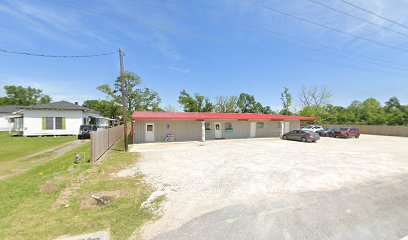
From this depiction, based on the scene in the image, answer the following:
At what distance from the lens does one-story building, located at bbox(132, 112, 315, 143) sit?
19.9m

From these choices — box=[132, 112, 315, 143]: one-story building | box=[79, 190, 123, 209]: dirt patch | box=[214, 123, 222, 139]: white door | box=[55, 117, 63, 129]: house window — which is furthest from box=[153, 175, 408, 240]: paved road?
box=[55, 117, 63, 129]: house window

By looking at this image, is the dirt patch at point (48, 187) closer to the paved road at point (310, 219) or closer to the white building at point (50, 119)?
the paved road at point (310, 219)

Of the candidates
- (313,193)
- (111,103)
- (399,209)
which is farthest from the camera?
(111,103)

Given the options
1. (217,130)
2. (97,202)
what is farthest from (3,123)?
(97,202)

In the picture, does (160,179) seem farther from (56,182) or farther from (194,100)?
(194,100)

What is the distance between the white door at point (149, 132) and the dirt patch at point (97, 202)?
14.1 metres

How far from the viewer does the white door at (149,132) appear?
65.8ft

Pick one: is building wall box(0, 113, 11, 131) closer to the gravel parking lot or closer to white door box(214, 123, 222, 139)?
white door box(214, 123, 222, 139)

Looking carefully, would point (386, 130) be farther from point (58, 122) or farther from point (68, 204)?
point (58, 122)

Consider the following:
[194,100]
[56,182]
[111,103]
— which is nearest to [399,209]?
[56,182]

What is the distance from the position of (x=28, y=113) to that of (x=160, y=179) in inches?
1021

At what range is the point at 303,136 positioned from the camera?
72.2 feet

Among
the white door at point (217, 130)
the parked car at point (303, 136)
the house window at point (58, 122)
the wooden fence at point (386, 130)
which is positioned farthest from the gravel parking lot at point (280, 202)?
the wooden fence at point (386, 130)

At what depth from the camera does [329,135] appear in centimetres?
3025
